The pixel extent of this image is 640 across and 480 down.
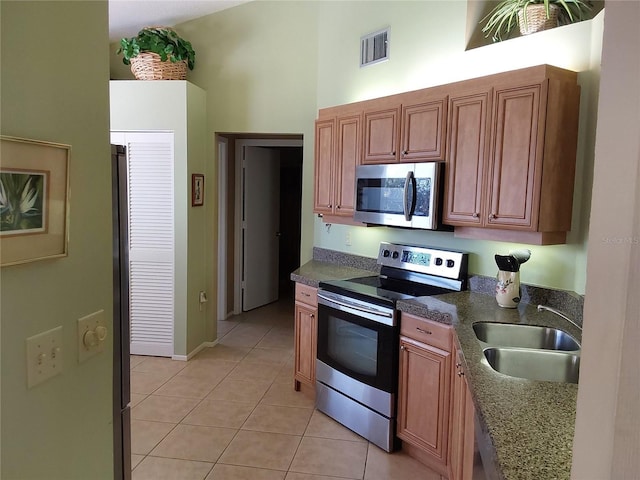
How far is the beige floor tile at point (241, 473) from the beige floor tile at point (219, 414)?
1.53 feet

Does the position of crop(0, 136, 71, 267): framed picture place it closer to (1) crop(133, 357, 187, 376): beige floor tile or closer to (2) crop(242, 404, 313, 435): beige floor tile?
(2) crop(242, 404, 313, 435): beige floor tile

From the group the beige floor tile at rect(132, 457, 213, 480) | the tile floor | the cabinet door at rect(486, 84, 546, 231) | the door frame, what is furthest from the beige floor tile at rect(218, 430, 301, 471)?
the door frame

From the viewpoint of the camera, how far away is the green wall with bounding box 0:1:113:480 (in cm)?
96

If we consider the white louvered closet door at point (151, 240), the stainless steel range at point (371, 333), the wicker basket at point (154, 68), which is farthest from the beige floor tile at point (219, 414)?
the wicker basket at point (154, 68)

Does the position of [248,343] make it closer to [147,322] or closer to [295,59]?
[147,322]

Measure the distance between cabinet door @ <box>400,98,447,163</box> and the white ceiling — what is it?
228 cm

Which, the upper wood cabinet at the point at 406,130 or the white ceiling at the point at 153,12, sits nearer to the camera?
the upper wood cabinet at the point at 406,130

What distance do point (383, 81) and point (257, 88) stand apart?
134cm

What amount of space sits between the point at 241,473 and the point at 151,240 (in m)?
2.38

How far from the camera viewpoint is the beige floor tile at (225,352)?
433 cm

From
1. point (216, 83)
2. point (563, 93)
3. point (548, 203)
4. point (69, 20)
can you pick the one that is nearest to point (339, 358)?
point (548, 203)

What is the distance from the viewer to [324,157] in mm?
3664

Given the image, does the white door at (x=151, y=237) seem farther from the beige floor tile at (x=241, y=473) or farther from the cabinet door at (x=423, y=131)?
the cabinet door at (x=423, y=131)

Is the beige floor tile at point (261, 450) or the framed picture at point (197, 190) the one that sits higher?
the framed picture at point (197, 190)
